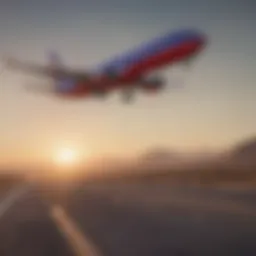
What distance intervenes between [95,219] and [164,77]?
1.34 meters

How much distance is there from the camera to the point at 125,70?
7012 millimetres

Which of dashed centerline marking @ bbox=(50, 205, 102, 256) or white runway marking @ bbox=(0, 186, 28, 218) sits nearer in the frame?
dashed centerline marking @ bbox=(50, 205, 102, 256)

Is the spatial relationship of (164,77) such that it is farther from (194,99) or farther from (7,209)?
(7,209)

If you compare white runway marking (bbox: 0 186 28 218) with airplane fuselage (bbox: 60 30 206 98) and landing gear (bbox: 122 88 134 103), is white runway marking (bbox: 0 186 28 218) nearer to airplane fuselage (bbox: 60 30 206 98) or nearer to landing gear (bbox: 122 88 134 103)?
airplane fuselage (bbox: 60 30 206 98)

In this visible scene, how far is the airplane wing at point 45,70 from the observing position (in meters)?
6.82

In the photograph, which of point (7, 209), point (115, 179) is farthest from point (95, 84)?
point (7, 209)

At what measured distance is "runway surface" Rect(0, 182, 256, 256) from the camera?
20.0 ft

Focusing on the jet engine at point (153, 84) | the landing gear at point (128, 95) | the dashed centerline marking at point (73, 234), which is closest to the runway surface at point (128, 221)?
the dashed centerline marking at point (73, 234)

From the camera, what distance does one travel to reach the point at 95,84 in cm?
703

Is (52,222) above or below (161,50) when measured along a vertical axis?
below

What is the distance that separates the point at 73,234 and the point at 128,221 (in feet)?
1.76

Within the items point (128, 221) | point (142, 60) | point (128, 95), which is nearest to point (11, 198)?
point (128, 221)

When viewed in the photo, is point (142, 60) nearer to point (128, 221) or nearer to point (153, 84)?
point (153, 84)

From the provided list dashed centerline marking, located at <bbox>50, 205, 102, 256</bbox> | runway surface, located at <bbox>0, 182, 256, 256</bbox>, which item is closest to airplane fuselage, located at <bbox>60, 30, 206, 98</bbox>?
runway surface, located at <bbox>0, 182, 256, 256</bbox>
